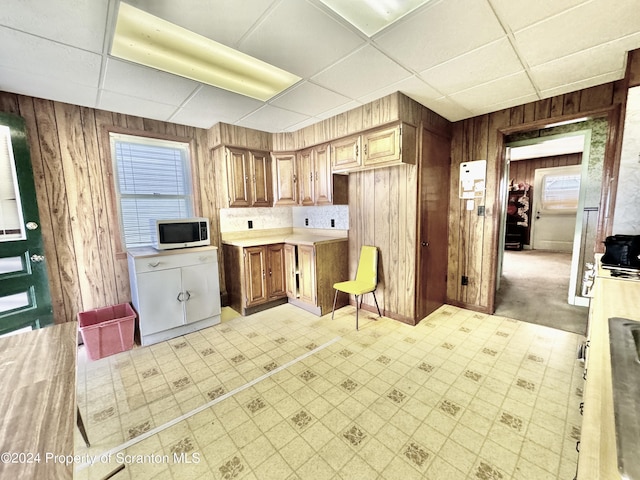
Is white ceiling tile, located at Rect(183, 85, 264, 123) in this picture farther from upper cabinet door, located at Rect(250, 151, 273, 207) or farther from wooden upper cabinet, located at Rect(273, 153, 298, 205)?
wooden upper cabinet, located at Rect(273, 153, 298, 205)

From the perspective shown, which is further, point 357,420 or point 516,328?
point 516,328

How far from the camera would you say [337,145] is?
10.9ft

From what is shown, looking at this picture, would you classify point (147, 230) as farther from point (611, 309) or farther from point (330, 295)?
point (611, 309)

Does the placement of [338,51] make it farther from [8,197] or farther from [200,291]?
[8,197]

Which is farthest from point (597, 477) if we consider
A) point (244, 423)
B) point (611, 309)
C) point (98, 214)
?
point (98, 214)

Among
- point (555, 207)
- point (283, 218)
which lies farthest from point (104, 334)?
point (555, 207)

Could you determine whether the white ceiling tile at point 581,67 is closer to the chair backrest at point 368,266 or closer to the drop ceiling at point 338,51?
the drop ceiling at point 338,51

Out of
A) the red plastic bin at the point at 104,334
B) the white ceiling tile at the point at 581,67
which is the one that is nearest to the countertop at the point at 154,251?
the red plastic bin at the point at 104,334

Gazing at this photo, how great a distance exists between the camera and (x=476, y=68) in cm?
215

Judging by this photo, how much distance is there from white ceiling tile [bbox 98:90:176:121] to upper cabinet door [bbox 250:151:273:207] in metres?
1.12

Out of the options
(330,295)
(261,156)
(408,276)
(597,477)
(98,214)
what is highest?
(261,156)

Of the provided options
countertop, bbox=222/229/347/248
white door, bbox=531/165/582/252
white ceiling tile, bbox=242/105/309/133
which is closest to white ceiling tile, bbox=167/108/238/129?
white ceiling tile, bbox=242/105/309/133

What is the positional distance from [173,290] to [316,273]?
5.35 feet

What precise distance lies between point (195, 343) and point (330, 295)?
168 centimetres
